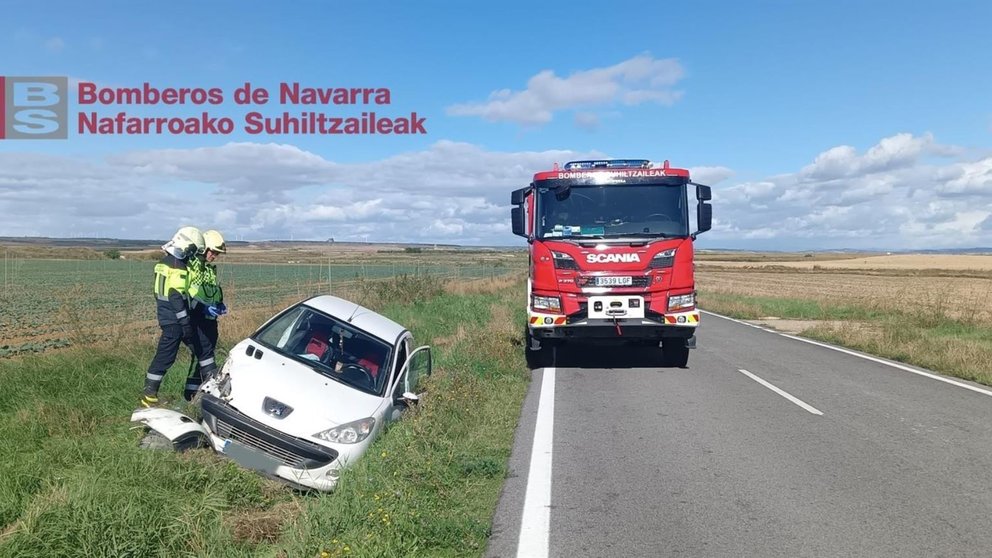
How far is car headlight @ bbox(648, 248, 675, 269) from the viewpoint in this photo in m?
10.1

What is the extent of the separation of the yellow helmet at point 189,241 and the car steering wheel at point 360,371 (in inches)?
88.8

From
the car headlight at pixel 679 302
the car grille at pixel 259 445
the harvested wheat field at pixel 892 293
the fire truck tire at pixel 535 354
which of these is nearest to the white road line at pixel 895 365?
the car headlight at pixel 679 302

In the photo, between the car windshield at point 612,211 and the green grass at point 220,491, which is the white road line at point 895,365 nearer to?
the car windshield at point 612,211

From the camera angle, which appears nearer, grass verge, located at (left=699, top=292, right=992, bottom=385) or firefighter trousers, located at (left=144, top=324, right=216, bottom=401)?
firefighter trousers, located at (left=144, top=324, right=216, bottom=401)

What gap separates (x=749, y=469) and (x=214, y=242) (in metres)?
5.80

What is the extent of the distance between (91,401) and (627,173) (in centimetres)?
761

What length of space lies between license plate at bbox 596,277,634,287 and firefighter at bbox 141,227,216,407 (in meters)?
5.42

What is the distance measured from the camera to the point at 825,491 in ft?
16.6

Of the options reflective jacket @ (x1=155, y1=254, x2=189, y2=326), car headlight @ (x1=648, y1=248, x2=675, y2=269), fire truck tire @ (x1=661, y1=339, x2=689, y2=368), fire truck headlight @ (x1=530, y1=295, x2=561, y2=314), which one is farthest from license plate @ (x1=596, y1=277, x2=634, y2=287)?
reflective jacket @ (x1=155, y1=254, x2=189, y2=326)

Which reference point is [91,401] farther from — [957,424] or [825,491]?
[957,424]

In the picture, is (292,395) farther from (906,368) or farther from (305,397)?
(906,368)

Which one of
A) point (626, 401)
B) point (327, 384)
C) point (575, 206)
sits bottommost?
point (626, 401)

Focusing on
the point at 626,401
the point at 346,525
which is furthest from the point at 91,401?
the point at 626,401

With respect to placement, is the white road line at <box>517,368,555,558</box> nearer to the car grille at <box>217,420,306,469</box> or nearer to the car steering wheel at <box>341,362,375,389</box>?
the car steering wheel at <box>341,362,375,389</box>
